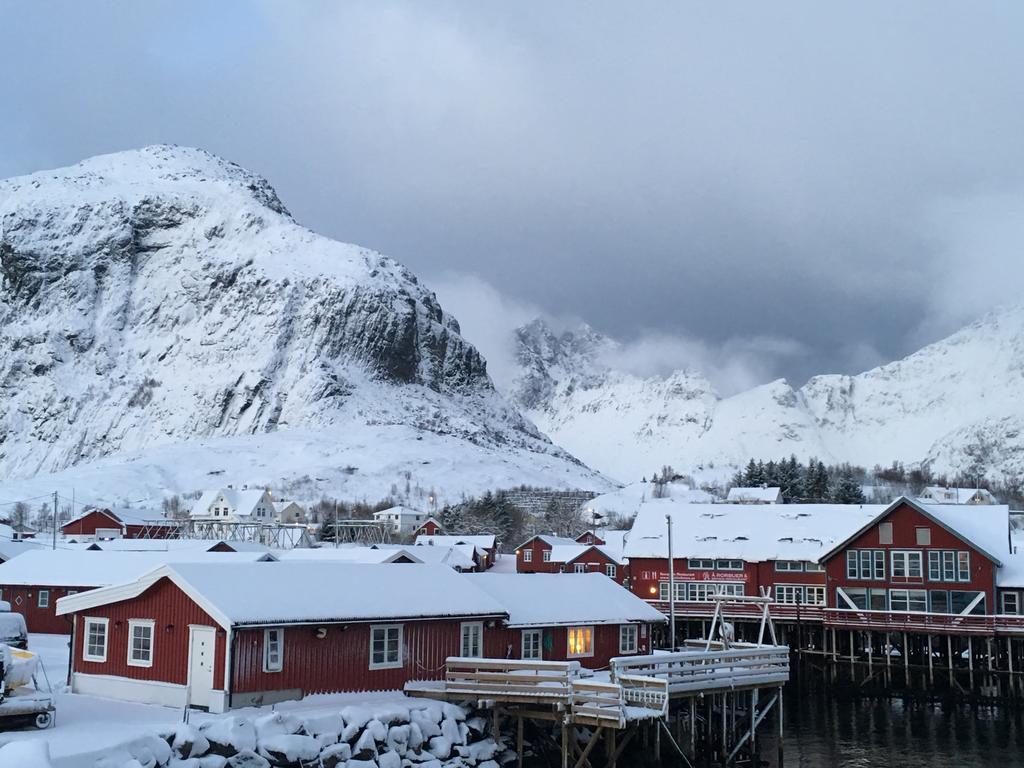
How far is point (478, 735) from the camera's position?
113 feet

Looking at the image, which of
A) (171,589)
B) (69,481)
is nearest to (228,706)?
(171,589)

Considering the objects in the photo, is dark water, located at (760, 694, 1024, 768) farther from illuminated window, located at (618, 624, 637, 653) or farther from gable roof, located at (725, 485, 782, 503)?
gable roof, located at (725, 485, 782, 503)

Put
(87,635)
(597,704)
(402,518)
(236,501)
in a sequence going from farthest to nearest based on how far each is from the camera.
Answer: (236,501)
(402,518)
(87,635)
(597,704)

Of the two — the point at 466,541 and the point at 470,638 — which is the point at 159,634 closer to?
the point at 470,638

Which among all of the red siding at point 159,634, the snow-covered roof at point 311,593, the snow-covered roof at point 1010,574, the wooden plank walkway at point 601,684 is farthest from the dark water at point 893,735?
the red siding at point 159,634

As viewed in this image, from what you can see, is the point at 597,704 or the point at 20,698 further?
the point at 597,704

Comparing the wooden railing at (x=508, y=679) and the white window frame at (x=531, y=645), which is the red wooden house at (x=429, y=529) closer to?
the white window frame at (x=531, y=645)

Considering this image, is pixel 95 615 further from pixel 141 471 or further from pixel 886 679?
pixel 141 471

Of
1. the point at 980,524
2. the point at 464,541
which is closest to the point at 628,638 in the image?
the point at 980,524

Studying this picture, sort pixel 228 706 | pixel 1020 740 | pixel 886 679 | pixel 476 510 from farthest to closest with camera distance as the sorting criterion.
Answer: pixel 476 510
pixel 886 679
pixel 1020 740
pixel 228 706

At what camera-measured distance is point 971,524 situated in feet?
220

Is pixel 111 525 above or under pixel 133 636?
above

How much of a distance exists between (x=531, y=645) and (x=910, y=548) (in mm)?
34453

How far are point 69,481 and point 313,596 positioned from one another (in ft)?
484
